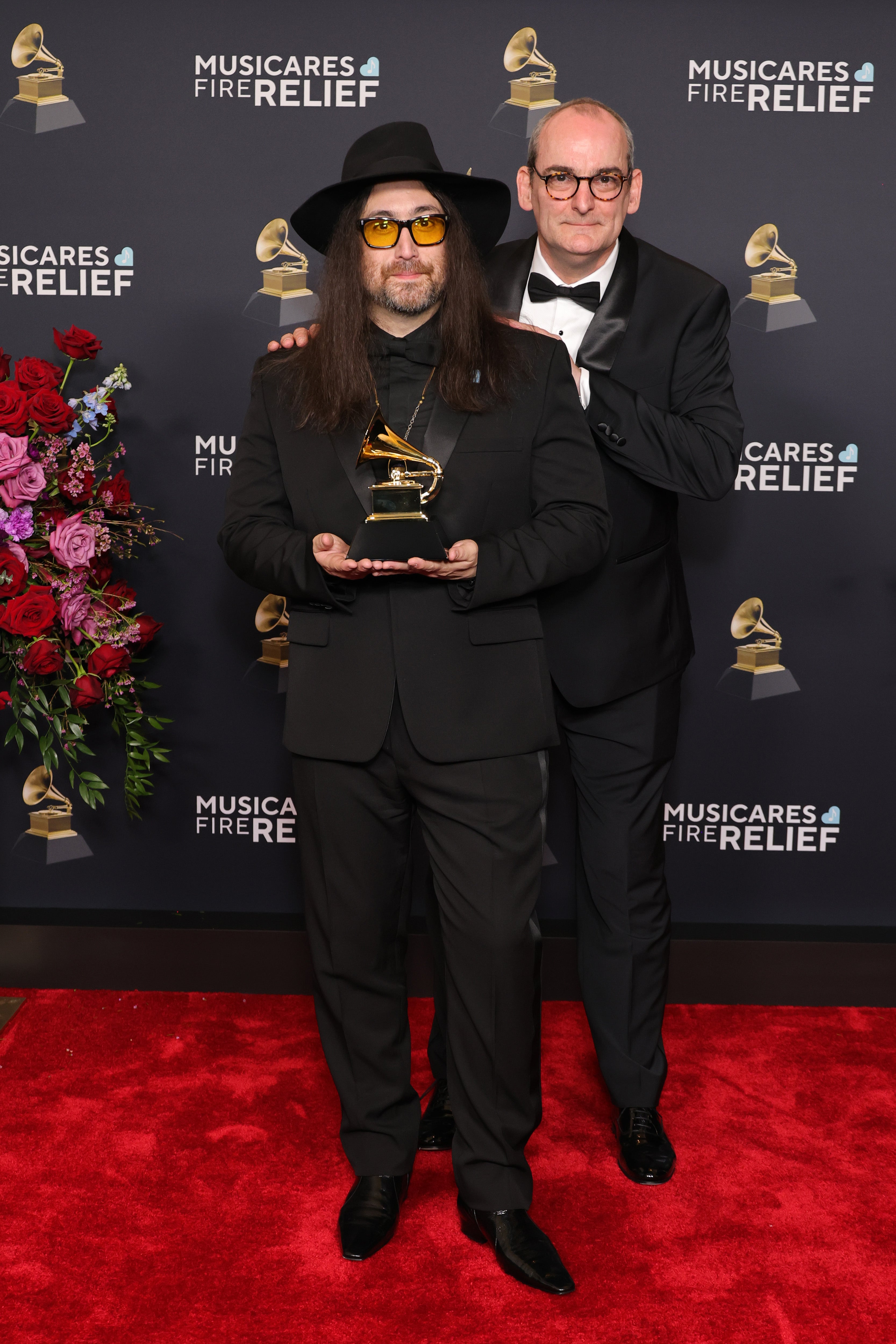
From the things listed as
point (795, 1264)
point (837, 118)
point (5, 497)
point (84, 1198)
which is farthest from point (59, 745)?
point (837, 118)

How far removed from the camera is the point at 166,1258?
2.43 m

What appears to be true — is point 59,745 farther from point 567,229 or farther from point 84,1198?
point 567,229

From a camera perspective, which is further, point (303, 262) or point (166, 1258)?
point (303, 262)

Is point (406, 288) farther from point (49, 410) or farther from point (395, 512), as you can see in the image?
point (49, 410)

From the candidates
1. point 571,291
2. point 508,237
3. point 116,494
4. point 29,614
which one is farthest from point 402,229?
point 29,614

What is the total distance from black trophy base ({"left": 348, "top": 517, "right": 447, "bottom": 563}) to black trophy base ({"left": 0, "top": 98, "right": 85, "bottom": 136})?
2.05 meters

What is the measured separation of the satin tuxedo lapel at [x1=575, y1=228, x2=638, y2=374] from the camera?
267 centimetres

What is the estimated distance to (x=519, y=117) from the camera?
3432mm

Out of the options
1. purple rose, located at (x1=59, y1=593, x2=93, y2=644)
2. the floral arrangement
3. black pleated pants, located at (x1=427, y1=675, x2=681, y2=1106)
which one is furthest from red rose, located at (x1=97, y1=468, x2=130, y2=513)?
black pleated pants, located at (x1=427, y1=675, x2=681, y2=1106)

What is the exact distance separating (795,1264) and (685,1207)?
264mm

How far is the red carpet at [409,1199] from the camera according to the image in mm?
2270

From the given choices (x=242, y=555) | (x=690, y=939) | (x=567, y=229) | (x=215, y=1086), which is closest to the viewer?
(x=242, y=555)

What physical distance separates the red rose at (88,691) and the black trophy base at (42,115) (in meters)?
1.55

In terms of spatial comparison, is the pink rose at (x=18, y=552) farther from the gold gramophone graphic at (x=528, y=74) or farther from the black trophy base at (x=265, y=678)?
the gold gramophone graphic at (x=528, y=74)
